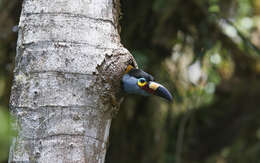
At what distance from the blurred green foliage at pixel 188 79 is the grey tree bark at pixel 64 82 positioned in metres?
1.20

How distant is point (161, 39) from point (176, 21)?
0.64ft

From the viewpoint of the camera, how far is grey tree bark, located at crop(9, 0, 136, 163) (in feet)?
3.81

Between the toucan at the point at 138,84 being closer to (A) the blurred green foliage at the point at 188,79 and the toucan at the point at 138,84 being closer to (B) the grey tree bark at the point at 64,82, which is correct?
(B) the grey tree bark at the point at 64,82

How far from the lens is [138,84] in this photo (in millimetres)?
1305

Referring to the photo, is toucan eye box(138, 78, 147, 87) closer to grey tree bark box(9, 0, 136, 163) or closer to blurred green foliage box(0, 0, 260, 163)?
grey tree bark box(9, 0, 136, 163)

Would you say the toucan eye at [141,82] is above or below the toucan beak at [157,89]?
above

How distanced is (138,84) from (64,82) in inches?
10.1

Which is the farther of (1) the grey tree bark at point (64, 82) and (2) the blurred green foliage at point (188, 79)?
(2) the blurred green foliage at point (188, 79)

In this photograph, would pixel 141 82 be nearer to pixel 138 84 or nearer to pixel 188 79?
pixel 138 84

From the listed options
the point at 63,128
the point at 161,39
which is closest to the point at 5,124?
the point at 63,128

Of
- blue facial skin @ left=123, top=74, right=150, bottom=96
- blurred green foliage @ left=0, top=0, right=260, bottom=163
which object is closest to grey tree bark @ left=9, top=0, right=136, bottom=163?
blue facial skin @ left=123, top=74, right=150, bottom=96

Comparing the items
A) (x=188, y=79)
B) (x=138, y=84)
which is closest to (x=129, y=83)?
(x=138, y=84)

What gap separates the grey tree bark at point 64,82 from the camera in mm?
1160

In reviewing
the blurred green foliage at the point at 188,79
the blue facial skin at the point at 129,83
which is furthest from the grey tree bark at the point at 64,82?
the blurred green foliage at the point at 188,79
